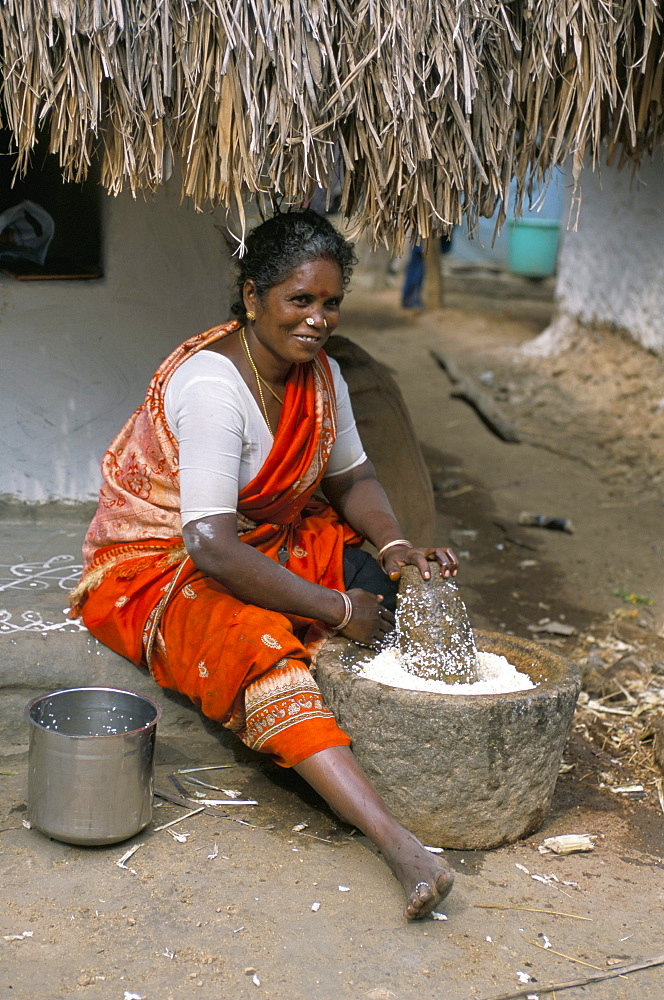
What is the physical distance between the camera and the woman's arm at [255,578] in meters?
2.72

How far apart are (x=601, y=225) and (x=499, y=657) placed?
634 centimetres

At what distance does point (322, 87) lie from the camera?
2.73 m

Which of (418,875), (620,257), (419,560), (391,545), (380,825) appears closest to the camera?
(418,875)

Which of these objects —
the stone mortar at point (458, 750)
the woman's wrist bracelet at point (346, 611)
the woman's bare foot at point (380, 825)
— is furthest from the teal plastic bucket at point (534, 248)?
the woman's bare foot at point (380, 825)

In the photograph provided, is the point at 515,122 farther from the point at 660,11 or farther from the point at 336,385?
the point at 336,385

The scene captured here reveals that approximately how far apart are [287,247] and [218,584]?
93 cm

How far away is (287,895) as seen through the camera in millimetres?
2523

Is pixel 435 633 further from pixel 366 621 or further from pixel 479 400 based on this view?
pixel 479 400

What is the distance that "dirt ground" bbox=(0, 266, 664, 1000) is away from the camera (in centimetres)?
227

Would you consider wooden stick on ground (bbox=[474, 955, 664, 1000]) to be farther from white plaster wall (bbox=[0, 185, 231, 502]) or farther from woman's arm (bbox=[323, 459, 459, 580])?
white plaster wall (bbox=[0, 185, 231, 502])

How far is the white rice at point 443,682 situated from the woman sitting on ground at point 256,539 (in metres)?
0.08

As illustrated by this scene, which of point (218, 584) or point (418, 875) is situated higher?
point (218, 584)

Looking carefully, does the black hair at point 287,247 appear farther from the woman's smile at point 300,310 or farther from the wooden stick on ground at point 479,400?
the wooden stick on ground at point 479,400

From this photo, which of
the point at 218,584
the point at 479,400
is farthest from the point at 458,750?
the point at 479,400
